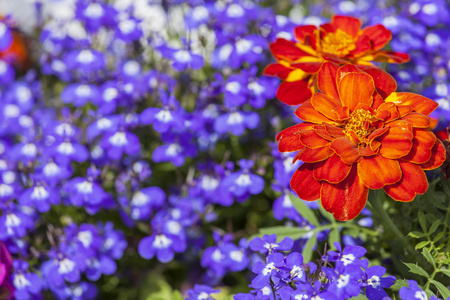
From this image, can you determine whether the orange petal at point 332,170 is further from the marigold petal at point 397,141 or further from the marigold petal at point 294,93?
the marigold petal at point 294,93

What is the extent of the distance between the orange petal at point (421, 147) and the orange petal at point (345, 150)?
3.9 inches

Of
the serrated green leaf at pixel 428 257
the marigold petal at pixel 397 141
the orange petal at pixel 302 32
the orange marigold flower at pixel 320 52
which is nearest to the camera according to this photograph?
the marigold petal at pixel 397 141

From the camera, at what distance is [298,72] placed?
1174 millimetres

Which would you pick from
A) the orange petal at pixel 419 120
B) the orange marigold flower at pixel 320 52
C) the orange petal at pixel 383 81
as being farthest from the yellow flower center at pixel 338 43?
the orange petal at pixel 419 120

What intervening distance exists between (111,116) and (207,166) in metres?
0.37

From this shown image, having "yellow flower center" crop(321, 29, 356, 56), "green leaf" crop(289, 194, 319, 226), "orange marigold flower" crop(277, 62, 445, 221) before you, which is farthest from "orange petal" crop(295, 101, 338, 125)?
"green leaf" crop(289, 194, 319, 226)

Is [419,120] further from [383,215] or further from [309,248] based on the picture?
[309,248]

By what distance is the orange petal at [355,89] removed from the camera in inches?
37.2

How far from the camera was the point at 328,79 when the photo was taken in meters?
0.98

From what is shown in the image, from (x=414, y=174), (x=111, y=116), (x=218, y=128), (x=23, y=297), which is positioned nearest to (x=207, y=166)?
(x=218, y=128)

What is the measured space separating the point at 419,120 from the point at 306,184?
24cm

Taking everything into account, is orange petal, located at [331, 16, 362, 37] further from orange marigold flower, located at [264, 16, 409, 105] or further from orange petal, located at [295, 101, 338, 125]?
orange petal, located at [295, 101, 338, 125]

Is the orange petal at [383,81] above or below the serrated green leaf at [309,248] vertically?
above

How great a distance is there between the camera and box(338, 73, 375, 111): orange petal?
3.10 ft
